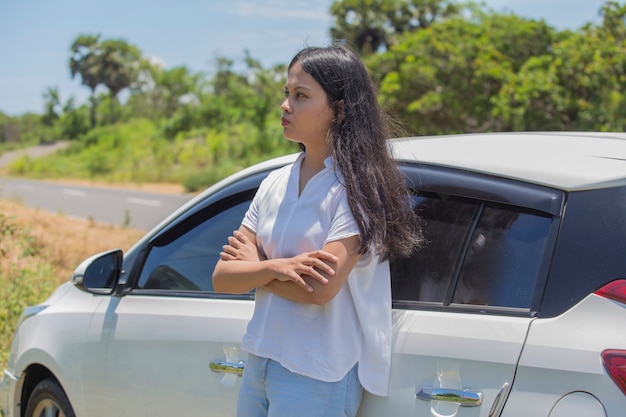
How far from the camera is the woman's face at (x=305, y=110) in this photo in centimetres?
222

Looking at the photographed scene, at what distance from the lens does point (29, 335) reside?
3.60 metres

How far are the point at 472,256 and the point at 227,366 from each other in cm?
95

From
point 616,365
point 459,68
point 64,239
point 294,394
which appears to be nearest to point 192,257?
point 294,394

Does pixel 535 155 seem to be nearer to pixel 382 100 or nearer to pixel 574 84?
pixel 382 100

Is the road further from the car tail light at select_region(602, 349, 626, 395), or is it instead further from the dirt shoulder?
the car tail light at select_region(602, 349, 626, 395)

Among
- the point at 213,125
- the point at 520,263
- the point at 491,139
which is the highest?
the point at 491,139

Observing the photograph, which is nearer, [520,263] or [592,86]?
[520,263]

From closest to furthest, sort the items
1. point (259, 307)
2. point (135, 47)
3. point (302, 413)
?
point (302, 413) < point (259, 307) < point (135, 47)

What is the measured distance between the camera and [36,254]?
8.12 metres

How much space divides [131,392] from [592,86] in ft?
43.3

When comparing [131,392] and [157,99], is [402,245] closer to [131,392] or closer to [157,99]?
[131,392]

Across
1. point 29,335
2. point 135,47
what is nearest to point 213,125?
point 135,47

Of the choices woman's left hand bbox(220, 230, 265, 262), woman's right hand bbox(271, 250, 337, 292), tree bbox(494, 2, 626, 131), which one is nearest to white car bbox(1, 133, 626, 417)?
woman's right hand bbox(271, 250, 337, 292)

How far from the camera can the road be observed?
58.7 feet
